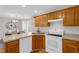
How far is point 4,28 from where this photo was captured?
7.86ft

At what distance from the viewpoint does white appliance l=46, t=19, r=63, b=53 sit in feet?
8.89

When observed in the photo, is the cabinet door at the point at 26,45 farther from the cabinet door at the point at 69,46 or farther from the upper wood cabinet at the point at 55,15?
the upper wood cabinet at the point at 55,15

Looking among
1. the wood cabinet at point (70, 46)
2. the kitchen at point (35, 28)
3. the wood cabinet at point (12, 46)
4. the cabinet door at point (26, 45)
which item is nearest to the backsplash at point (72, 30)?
the kitchen at point (35, 28)

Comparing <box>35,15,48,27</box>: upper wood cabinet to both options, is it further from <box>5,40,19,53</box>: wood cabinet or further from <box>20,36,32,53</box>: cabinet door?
<box>5,40,19,53</box>: wood cabinet

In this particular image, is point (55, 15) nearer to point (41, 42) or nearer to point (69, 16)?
point (69, 16)

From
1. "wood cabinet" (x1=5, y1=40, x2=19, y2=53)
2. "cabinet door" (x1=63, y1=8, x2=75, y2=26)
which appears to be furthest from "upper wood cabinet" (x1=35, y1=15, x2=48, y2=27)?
"wood cabinet" (x1=5, y1=40, x2=19, y2=53)

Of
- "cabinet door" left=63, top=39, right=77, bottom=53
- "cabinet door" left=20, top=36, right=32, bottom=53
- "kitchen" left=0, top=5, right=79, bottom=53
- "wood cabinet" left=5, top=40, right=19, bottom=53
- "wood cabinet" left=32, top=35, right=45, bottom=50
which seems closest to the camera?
"wood cabinet" left=5, top=40, right=19, bottom=53

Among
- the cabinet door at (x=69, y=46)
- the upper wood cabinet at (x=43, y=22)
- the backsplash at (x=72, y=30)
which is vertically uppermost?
the upper wood cabinet at (x=43, y=22)

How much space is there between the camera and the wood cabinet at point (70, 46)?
221cm

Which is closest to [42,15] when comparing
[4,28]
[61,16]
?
[61,16]

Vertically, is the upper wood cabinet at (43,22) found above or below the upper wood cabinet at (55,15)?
below

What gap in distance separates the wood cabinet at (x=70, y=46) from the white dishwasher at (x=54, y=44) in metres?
0.13
